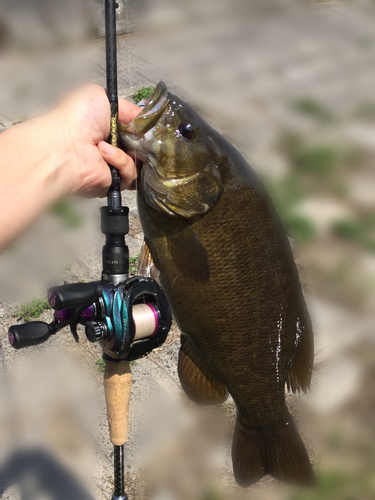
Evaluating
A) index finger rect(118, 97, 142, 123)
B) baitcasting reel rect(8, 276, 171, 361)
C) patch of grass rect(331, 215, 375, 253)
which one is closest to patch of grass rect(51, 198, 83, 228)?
index finger rect(118, 97, 142, 123)

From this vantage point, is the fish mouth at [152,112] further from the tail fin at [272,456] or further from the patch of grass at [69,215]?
the patch of grass at [69,215]

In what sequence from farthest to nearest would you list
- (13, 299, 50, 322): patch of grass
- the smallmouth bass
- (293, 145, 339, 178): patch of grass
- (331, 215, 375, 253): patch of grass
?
(293, 145, 339, 178): patch of grass → (331, 215, 375, 253): patch of grass → (13, 299, 50, 322): patch of grass → the smallmouth bass

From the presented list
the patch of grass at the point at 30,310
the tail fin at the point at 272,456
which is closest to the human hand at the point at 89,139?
the tail fin at the point at 272,456

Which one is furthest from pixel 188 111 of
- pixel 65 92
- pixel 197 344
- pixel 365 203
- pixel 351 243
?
pixel 365 203

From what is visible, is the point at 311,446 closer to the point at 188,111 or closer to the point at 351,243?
the point at 188,111

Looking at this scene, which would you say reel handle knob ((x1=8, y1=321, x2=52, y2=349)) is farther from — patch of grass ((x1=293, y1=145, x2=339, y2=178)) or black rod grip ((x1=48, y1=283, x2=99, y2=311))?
patch of grass ((x1=293, y1=145, x2=339, y2=178))

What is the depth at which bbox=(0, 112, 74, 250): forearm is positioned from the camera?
4.49 ft

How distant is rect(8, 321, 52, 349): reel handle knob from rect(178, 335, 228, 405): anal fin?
1.69ft

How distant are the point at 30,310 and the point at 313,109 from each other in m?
5.57

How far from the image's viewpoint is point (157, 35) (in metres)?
6.62

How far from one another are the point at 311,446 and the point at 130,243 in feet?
5.36

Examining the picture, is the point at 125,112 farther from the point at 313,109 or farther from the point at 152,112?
the point at 313,109

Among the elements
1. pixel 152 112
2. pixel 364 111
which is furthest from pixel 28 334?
pixel 364 111

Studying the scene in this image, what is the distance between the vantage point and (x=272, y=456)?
1.69 meters
